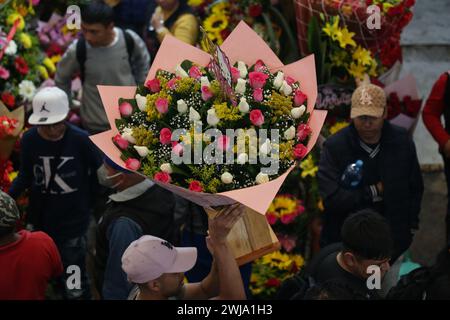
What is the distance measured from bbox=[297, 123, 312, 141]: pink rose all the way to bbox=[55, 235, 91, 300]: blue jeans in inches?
89.6

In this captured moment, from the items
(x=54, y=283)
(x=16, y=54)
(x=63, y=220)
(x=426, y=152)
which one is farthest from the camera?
(x=426, y=152)

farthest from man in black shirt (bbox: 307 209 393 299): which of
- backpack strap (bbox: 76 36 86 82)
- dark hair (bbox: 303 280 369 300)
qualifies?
backpack strap (bbox: 76 36 86 82)

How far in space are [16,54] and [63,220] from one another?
5.72 feet

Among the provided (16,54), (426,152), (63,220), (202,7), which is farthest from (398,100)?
(16,54)

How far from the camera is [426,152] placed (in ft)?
25.5

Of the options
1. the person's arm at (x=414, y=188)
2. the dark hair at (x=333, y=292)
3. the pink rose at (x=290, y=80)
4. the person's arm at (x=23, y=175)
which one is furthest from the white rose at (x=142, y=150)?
the person's arm at (x=414, y=188)

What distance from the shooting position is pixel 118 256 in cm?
500

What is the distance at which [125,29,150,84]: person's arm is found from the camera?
7047 millimetres

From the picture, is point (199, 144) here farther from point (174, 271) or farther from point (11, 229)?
point (11, 229)

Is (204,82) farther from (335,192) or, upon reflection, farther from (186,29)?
(186,29)

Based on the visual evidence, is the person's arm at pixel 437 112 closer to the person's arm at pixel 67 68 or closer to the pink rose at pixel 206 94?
the pink rose at pixel 206 94

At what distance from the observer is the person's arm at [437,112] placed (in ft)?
20.6

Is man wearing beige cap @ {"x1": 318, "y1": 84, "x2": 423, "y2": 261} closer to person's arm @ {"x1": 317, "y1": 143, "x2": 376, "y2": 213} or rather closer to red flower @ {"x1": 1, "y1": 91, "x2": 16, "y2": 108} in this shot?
person's arm @ {"x1": 317, "y1": 143, "x2": 376, "y2": 213}

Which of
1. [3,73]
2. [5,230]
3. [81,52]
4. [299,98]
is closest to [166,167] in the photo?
[299,98]
